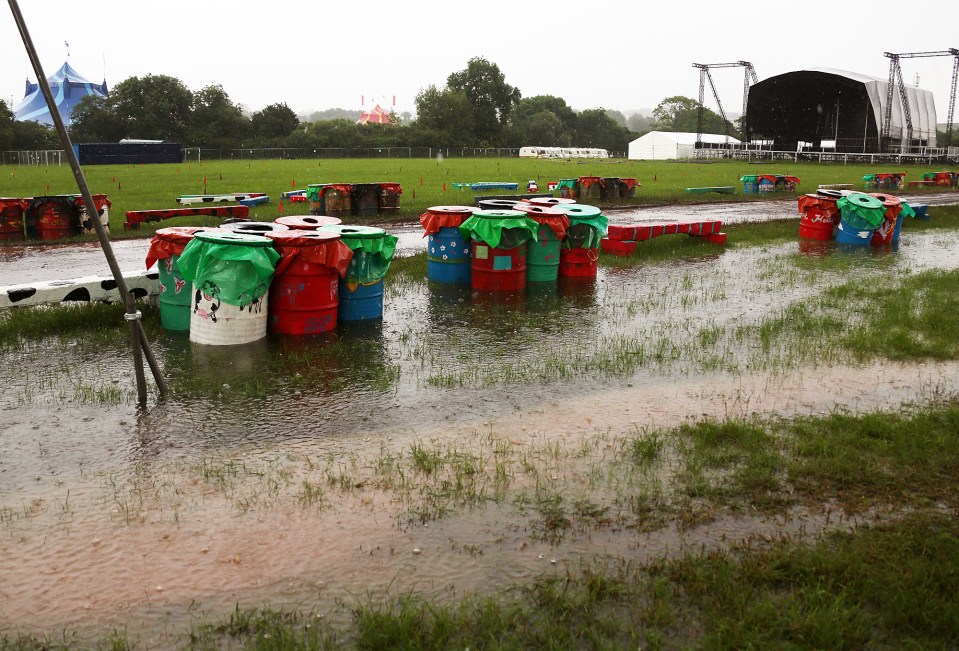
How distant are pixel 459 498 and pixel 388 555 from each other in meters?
0.77

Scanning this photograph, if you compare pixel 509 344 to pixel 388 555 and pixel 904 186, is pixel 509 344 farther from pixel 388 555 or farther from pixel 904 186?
pixel 904 186

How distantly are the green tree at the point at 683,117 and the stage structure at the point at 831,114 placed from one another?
4923 cm

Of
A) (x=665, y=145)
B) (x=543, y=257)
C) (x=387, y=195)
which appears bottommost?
(x=543, y=257)

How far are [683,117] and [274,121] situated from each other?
8037cm

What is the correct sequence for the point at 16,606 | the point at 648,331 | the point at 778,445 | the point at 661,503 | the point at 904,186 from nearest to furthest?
the point at 16,606
the point at 661,503
the point at 778,445
the point at 648,331
the point at 904,186

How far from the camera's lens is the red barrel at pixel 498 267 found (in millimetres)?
11195

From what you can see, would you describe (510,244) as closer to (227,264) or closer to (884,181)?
(227,264)

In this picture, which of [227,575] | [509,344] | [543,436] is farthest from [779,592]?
[509,344]

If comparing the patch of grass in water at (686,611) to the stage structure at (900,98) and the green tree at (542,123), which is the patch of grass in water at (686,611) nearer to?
the stage structure at (900,98)

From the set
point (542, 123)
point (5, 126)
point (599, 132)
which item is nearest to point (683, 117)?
point (599, 132)

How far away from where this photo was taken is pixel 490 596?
3.89 m

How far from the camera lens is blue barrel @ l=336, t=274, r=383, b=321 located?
9289mm

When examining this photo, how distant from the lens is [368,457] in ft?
18.3

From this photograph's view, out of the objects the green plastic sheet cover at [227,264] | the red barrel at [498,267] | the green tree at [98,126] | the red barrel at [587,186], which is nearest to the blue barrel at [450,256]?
the red barrel at [498,267]
